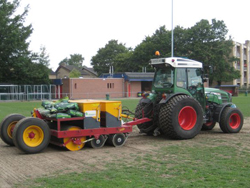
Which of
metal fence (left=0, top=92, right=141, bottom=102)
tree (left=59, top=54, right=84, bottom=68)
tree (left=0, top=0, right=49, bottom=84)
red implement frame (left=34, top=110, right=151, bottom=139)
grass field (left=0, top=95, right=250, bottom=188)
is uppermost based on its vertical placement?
tree (left=59, top=54, right=84, bottom=68)

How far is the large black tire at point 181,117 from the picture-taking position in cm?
1002

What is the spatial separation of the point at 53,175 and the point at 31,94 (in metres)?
39.1

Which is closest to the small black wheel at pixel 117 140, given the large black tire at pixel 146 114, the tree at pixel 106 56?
the large black tire at pixel 146 114

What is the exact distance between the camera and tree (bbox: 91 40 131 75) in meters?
92.7

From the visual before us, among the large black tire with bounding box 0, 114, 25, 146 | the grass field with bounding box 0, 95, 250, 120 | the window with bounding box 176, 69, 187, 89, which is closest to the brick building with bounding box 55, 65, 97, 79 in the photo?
the grass field with bounding box 0, 95, 250, 120

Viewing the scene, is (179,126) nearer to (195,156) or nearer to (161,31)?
(195,156)

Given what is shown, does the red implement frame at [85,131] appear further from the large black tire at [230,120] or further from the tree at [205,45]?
the tree at [205,45]

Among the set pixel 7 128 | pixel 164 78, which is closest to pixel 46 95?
pixel 164 78

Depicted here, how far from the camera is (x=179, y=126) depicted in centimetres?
1017

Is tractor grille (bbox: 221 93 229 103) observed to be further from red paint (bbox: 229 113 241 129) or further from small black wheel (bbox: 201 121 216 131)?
small black wheel (bbox: 201 121 216 131)

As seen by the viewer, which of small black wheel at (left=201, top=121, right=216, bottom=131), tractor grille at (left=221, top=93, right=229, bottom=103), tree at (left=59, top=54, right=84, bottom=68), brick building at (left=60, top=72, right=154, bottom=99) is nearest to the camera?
tractor grille at (left=221, top=93, right=229, bottom=103)

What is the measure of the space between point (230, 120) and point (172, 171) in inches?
253

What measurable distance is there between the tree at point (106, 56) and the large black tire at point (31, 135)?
275ft

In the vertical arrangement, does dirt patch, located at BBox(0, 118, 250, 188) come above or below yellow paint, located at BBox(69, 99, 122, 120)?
below
